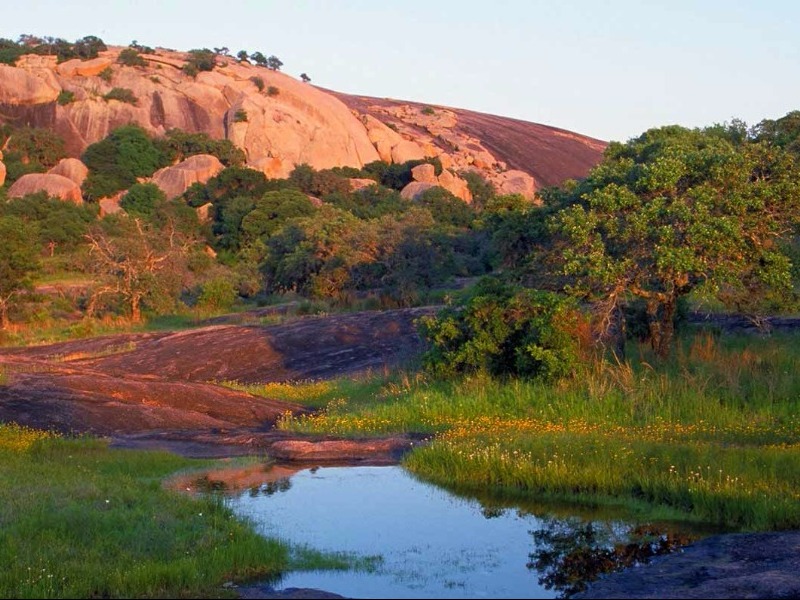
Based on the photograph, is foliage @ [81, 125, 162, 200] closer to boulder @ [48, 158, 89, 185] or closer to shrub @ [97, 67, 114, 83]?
boulder @ [48, 158, 89, 185]

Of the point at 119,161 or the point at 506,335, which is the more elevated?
the point at 119,161

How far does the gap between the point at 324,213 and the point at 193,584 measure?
37561 mm

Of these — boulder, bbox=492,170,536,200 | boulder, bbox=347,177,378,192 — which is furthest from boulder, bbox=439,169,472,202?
boulder, bbox=492,170,536,200

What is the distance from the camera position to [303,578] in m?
8.38

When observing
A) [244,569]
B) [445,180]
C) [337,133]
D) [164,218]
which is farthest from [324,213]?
[244,569]

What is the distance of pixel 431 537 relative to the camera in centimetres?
988

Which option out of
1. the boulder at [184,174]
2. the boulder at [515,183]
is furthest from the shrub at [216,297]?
the boulder at [515,183]

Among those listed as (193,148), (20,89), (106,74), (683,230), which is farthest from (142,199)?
(683,230)

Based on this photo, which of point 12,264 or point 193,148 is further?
point 193,148

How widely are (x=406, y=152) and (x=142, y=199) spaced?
2529 centimetres

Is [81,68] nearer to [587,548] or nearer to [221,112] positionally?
[221,112]

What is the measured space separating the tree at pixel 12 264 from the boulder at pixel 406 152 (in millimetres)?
42066

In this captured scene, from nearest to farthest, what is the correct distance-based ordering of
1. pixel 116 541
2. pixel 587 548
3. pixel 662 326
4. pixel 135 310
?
pixel 116 541 < pixel 587 548 < pixel 662 326 < pixel 135 310

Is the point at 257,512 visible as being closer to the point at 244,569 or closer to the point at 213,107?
the point at 244,569
